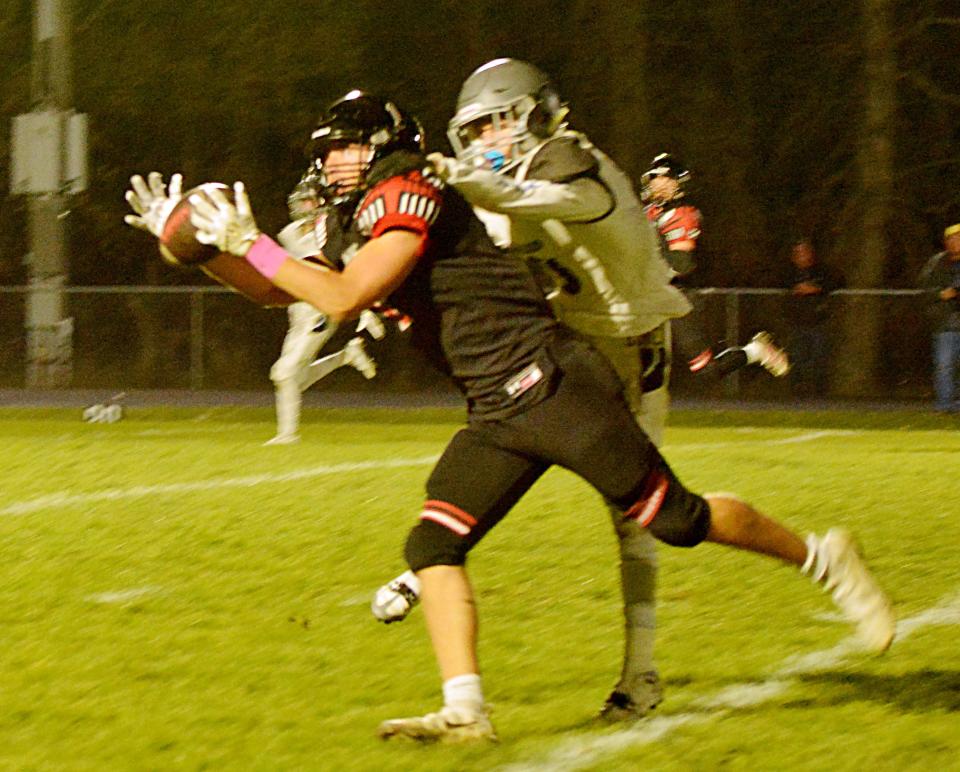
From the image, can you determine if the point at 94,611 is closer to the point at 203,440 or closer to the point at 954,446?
the point at 203,440

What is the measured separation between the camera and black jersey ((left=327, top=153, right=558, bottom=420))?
183 inches

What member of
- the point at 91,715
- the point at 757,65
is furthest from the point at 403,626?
the point at 757,65

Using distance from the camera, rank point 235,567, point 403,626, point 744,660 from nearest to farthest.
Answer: point 744,660 < point 403,626 < point 235,567

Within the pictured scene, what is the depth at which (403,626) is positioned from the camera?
6.28m

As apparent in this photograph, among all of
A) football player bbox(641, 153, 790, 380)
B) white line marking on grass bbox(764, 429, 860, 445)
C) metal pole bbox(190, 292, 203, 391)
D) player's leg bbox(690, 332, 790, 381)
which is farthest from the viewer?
metal pole bbox(190, 292, 203, 391)

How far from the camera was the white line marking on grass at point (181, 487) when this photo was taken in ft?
30.0

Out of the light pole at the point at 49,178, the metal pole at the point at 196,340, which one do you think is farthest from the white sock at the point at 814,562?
the metal pole at the point at 196,340

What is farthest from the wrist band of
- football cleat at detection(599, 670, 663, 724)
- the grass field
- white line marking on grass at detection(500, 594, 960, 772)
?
Answer: football cleat at detection(599, 670, 663, 724)

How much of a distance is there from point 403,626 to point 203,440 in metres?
6.97

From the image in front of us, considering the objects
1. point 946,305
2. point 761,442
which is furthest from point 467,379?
point 946,305

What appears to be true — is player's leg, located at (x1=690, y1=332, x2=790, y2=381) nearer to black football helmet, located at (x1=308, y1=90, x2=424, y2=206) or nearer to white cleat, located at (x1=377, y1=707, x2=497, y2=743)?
black football helmet, located at (x1=308, y1=90, x2=424, y2=206)

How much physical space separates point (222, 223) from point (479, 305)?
0.69 meters

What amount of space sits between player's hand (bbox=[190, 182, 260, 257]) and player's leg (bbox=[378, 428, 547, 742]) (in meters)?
0.80

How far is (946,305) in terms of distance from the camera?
16109 mm
